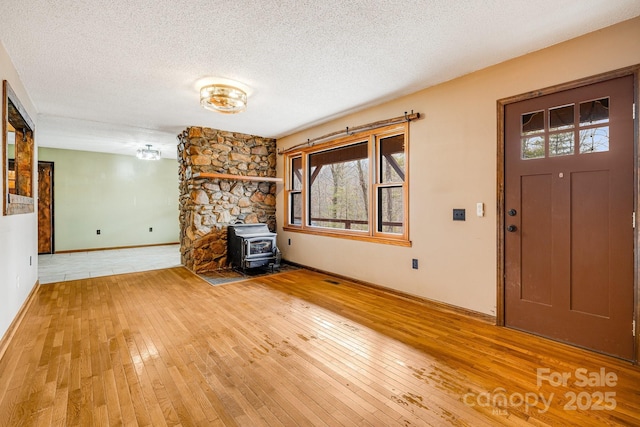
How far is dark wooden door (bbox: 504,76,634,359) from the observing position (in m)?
2.15

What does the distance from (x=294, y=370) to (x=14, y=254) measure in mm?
2976

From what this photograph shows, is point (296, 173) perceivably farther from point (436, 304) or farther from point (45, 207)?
point (45, 207)

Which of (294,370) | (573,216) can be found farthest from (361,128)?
(294,370)

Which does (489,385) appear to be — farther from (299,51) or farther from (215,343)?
(299,51)

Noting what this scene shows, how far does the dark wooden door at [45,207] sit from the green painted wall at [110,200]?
9 cm

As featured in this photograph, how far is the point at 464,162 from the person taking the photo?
301 centimetres

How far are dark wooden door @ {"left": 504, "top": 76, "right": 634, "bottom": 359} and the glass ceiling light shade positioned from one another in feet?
8.92

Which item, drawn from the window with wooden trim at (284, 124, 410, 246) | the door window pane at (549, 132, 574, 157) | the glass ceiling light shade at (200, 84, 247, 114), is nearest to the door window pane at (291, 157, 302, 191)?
the window with wooden trim at (284, 124, 410, 246)

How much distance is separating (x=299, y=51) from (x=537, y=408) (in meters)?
2.98

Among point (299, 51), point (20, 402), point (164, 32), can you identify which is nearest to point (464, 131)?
point (299, 51)

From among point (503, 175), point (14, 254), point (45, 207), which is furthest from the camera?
point (45, 207)

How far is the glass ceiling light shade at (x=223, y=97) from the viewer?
125 inches

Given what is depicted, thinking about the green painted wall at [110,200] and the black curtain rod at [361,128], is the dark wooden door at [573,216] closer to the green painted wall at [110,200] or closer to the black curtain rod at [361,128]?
the black curtain rod at [361,128]

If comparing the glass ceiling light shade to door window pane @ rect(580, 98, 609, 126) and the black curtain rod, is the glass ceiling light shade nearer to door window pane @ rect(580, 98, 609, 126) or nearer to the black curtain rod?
the black curtain rod
